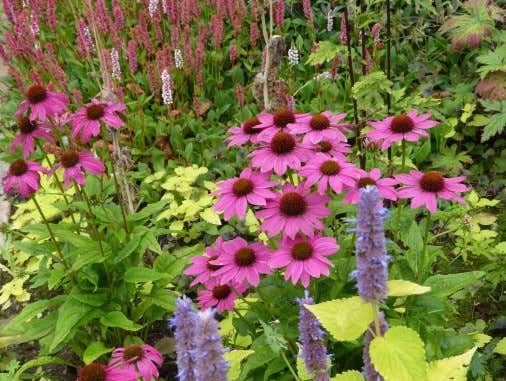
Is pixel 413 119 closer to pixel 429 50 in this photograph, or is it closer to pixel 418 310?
pixel 418 310

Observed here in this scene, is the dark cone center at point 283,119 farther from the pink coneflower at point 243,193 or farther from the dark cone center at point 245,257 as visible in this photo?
the dark cone center at point 245,257

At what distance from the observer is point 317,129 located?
6.87ft

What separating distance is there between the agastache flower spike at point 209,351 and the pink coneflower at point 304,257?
0.78 meters

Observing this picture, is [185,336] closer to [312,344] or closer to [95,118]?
[312,344]

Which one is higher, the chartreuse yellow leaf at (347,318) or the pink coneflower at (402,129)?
the pink coneflower at (402,129)

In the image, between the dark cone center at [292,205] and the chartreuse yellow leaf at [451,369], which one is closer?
the chartreuse yellow leaf at [451,369]

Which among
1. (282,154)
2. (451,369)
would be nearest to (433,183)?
(282,154)

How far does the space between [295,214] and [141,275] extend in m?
1.00

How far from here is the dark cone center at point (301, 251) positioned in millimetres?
1807

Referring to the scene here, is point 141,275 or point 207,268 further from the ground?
point 207,268

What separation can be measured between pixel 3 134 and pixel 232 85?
2.09 m

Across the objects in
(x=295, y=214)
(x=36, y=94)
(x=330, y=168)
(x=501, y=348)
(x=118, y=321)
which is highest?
(x=36, y=94)

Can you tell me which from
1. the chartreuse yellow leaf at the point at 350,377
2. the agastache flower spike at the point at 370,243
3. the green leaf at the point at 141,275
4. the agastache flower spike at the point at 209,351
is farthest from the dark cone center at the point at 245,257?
the agastache flower spike at the point at 209,351

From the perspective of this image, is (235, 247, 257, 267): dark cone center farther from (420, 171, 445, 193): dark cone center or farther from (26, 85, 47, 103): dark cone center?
(26, 85, 47, 103): dark cone center
